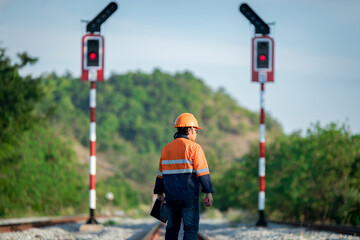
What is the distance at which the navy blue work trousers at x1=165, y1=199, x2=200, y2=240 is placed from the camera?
251 inches

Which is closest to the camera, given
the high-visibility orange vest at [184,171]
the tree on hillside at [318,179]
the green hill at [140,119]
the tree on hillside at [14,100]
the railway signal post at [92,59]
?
the high-visibility orange vest at [184,171]

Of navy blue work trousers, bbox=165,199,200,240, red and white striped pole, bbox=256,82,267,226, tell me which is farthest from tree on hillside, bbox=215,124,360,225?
navy blue work trousers, bbox=165,199,200,240

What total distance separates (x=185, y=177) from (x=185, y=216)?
48 centimetres

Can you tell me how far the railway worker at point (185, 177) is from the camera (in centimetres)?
630

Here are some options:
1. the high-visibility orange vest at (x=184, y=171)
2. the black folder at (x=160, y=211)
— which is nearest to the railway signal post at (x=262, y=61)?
the black folder at (x=160, y=211)

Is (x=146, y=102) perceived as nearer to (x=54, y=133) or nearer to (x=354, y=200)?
(x=54, y=133)

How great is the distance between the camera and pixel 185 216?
21.0 ft

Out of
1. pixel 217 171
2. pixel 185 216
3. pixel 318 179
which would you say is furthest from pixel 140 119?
pixel 185 216

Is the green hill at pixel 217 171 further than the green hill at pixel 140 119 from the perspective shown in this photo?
No

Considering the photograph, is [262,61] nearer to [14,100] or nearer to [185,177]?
[185,177]

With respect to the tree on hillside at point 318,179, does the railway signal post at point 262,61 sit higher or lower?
higher

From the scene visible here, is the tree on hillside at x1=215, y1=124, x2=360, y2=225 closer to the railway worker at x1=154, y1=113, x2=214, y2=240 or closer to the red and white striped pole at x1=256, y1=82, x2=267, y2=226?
the red and white striped pole at x1=256, y1=82, x2=267, y2=226

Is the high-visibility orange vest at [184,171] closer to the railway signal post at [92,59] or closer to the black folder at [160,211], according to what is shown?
the black folder at [160,211]

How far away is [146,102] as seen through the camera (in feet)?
565
